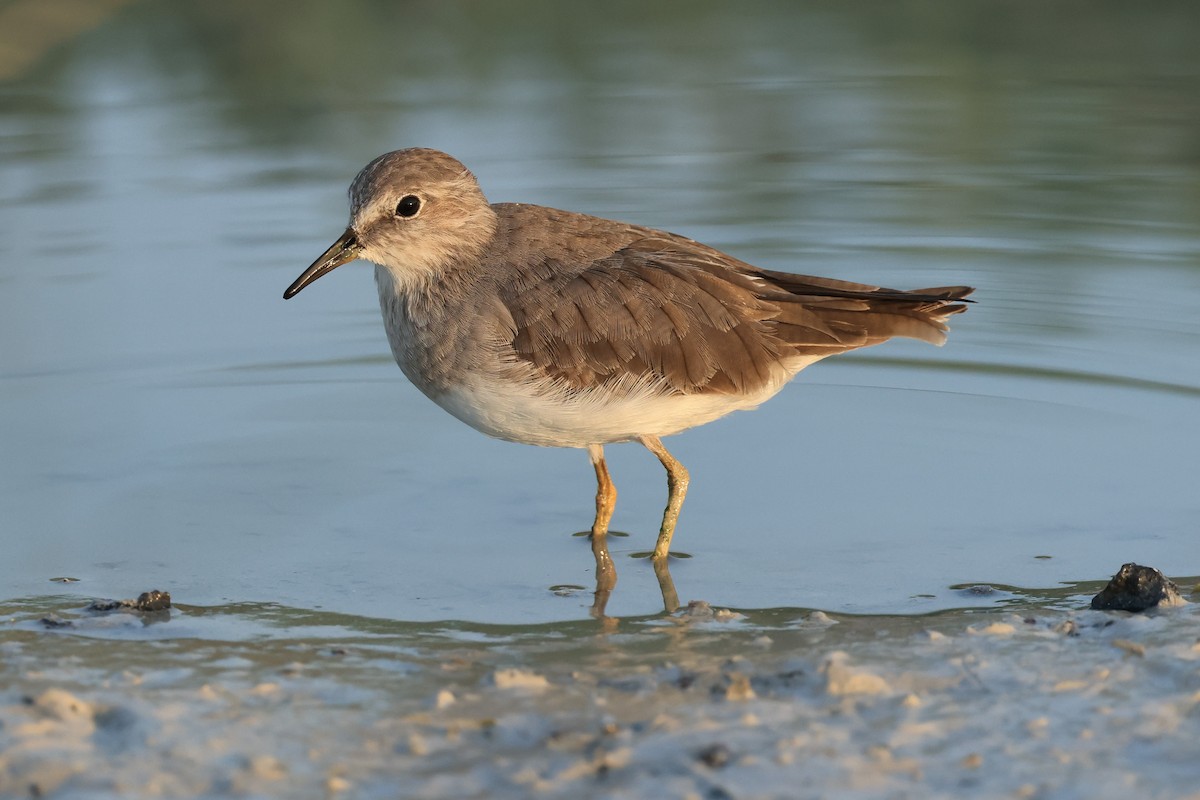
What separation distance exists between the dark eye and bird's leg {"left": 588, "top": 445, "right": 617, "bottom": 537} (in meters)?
1.33

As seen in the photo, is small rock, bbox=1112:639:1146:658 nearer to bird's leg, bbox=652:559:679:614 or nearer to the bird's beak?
bird's leg, bbox=652:559:679:614

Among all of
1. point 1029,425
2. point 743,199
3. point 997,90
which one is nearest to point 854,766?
point 1029,425

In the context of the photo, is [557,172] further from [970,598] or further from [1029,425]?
[970,598]

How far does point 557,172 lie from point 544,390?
205 inches

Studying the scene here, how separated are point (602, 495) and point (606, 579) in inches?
27.9

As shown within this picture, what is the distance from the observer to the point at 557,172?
11812 mm

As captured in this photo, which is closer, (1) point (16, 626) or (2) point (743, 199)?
(1) point (16, 626)

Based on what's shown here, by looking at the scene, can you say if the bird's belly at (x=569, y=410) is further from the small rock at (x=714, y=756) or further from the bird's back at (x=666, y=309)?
the small rock at (x=714, y=756)

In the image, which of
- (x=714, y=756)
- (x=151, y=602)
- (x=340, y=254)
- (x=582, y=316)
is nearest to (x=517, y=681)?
(x=714, y=756)

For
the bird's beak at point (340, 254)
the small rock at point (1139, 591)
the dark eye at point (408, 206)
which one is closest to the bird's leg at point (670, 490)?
the dark eye at point (408, 206)

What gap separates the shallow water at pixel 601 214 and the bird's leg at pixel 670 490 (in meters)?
0.16

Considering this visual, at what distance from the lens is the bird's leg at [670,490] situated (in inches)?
274

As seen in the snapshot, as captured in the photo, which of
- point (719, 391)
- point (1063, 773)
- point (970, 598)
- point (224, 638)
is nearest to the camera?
point (1063, 773)

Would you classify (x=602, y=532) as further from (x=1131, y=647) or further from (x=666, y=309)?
(x=1131, y=647)
